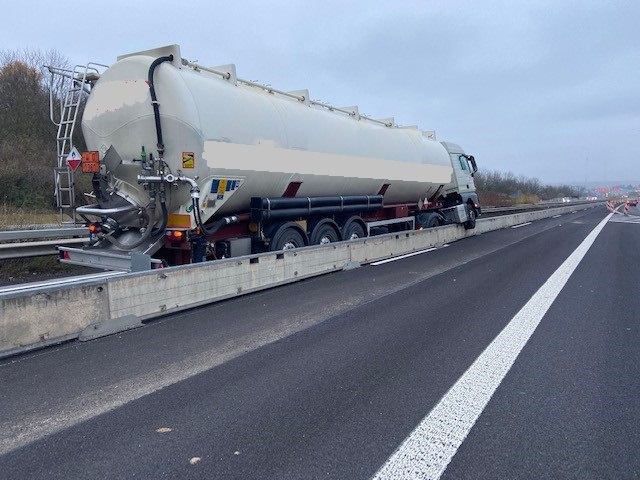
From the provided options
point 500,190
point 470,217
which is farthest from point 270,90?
point 500,190

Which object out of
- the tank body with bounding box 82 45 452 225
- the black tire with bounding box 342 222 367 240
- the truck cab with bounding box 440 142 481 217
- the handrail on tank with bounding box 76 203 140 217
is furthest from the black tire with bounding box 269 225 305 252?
the truck cab with bounding box 440 142 481 217

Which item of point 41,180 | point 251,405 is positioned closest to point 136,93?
point 251,405

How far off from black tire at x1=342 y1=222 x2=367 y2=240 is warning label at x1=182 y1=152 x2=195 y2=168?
561 centimetres

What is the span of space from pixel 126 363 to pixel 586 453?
4219mm

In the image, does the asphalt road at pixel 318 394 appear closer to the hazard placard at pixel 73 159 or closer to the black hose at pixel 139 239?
the black hose at pixel 139 239

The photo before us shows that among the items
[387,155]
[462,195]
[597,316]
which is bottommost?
[597,316]

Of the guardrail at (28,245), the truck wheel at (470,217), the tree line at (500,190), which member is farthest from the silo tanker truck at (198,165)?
the tree line at (500,190)

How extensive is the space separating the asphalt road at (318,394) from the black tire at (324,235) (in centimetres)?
411

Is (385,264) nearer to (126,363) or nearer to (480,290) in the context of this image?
(480,290)

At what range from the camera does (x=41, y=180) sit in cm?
2195

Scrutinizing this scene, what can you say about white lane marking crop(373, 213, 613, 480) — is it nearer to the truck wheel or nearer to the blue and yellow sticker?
the blue and yellow sticker

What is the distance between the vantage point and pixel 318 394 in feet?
14.8

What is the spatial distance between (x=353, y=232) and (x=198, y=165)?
6181 millimetres

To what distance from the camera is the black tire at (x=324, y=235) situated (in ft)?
40.3
